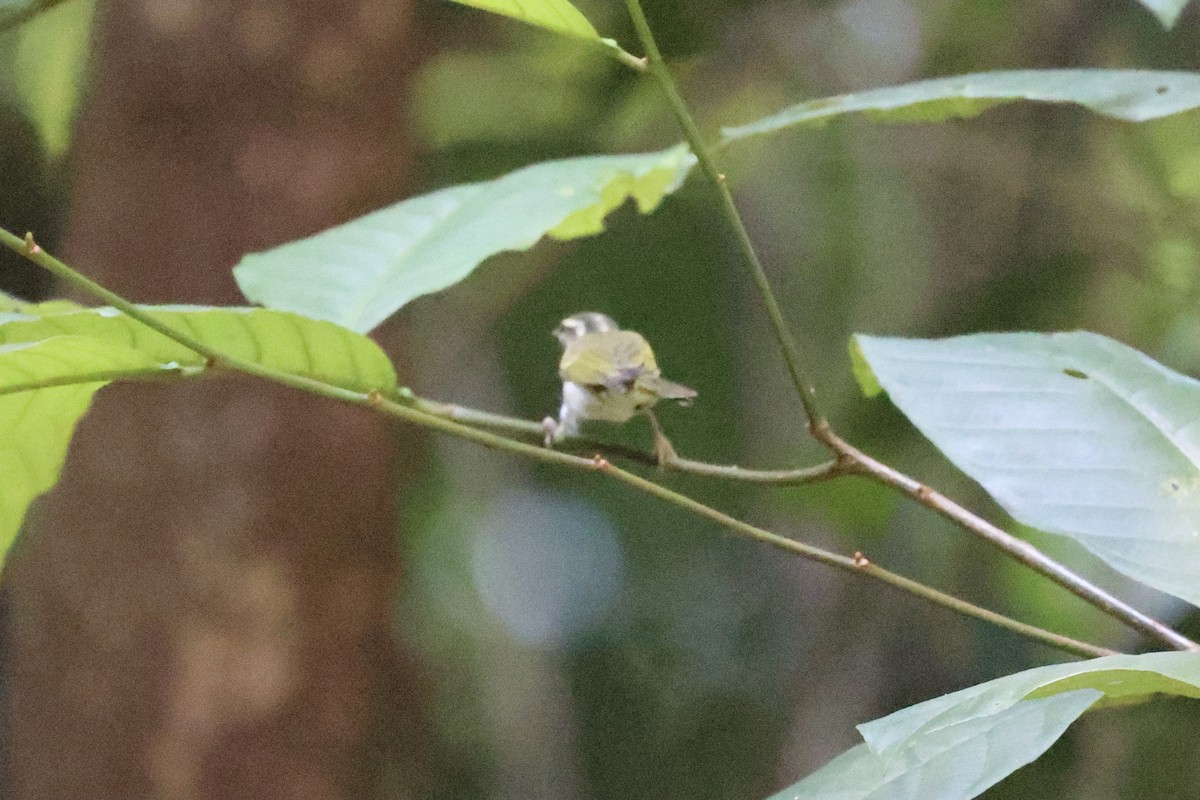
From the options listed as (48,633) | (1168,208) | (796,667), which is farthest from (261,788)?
(1168,208)

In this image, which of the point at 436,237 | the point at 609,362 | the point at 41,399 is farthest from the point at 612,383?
the point at 41,399

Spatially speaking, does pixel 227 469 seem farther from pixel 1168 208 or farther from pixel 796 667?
pixel 1168 208

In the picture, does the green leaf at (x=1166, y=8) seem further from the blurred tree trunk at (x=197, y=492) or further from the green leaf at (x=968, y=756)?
the blurred tree trunk at (x=197, y=492)

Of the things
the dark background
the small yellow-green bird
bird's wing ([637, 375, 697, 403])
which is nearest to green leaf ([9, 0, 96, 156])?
the dark background

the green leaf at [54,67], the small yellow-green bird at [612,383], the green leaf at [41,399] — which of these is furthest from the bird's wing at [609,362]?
the green leaf at [54,67]

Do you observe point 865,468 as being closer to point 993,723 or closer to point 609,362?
point 993,723
